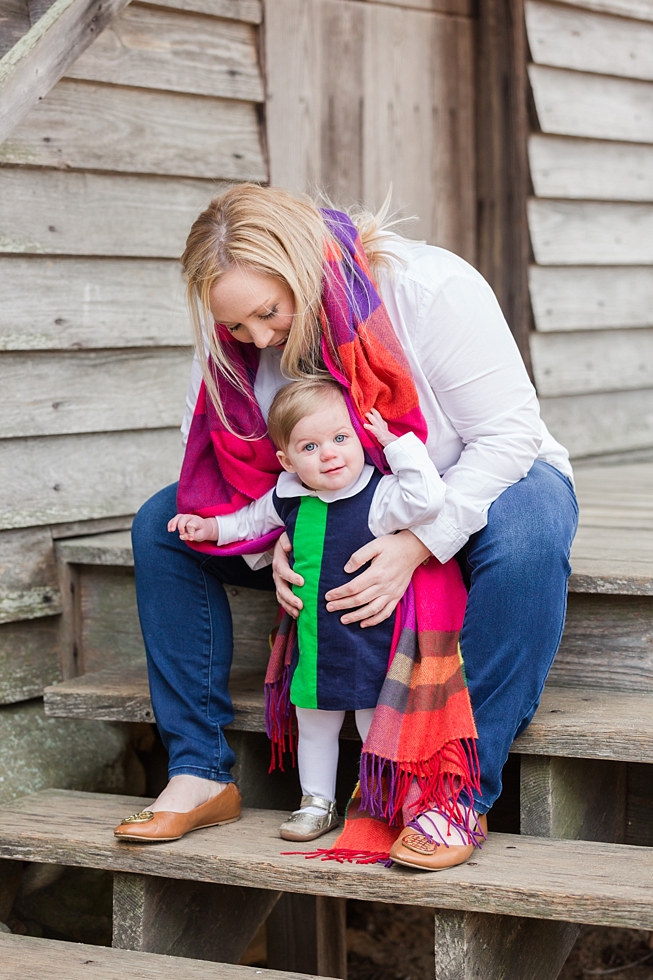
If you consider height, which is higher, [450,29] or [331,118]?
[450,29]

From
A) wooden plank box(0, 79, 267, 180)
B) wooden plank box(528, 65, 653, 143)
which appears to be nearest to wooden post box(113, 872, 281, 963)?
wooden plank box(0, 79, 267, 180)

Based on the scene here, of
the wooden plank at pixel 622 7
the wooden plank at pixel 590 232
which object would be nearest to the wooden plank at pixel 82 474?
the wooden plank at pixel 590 232

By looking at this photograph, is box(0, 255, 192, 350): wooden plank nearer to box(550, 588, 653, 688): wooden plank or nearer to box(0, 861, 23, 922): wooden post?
box(0, 861, 23, 922): wooden post

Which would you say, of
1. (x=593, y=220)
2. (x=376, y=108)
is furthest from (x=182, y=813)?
(x=593, y=220)

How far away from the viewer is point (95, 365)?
2684 millimetres

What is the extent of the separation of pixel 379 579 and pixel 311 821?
0.43 meters

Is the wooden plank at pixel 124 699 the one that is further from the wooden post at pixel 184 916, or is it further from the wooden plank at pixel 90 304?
the wooden plank at pixel 90 304

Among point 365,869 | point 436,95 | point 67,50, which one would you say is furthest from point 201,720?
point 436,95

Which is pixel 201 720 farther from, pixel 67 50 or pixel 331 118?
pixel 331 118

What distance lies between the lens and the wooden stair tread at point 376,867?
160 centimetres

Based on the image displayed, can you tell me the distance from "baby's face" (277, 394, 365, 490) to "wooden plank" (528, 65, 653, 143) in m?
2.02

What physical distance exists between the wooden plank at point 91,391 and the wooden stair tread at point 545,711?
584mm

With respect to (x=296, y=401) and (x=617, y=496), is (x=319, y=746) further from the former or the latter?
(x=617, y=496)

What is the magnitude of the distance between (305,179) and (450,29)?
0.81 metres
